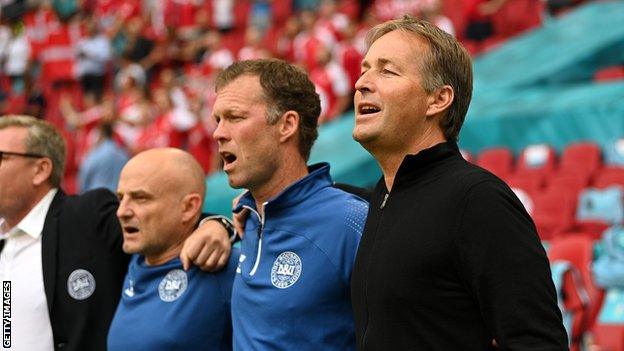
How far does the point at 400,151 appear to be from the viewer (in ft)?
8.07

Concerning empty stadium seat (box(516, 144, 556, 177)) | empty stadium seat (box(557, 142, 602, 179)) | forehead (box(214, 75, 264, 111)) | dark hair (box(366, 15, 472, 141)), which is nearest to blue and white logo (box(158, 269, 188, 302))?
forehead (box(214, 75, 264, 111))

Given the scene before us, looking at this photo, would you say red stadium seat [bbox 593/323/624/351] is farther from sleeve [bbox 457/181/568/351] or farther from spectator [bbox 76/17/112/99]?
spectator [bbox 76/17/112/99]

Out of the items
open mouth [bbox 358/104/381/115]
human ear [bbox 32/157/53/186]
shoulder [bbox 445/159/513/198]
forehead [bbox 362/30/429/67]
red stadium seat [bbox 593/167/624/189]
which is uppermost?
forehead [bbox 362/30/429/67]

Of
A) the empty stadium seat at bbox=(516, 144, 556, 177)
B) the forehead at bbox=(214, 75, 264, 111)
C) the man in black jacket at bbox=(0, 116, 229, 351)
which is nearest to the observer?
the forehead at bbox=(214, 75, 264, 111)

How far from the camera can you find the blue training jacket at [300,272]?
275cm

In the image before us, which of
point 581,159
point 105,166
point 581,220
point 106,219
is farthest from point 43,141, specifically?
point 105,166

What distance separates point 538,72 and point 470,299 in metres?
9.11

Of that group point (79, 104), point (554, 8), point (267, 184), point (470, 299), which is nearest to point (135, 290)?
point (267, 184)

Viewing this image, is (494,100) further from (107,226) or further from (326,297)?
(326,297)

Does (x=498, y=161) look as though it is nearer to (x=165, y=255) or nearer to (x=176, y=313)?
(x=165, y=255)

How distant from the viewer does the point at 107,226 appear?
3625 mm

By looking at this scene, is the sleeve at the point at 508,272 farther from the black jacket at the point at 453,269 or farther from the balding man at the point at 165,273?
the balding man at the point at 165,273

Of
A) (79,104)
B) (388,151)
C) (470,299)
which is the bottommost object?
(79,104)

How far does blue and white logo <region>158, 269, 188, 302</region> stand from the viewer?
3242 mm
